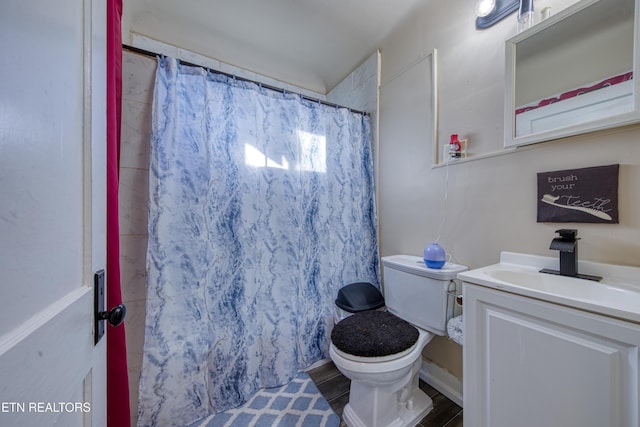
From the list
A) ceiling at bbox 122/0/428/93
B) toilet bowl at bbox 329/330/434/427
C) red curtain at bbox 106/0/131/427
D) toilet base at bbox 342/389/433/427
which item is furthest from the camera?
ceiling at bbox 122/0/428/93

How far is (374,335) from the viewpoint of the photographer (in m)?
1.10

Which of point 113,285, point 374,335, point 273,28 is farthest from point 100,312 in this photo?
point 273,28

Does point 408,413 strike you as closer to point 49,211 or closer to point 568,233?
point 568,233

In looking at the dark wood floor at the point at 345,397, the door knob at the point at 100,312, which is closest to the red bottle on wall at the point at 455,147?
the dark wood floor at the point at 345,397

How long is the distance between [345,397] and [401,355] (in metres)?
0.54

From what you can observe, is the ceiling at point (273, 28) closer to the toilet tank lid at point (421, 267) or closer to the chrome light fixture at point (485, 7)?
the chrome light fixture at point (485, 7)

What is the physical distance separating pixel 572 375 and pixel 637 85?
0.93 metres

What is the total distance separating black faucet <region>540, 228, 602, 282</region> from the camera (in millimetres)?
828

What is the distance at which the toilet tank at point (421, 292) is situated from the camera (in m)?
1.15


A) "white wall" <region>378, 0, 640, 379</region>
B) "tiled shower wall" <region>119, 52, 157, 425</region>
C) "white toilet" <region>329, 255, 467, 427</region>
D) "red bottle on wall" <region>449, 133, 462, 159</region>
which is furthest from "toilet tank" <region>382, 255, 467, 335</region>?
"tiled shower wall" <region>119, 52, 157, 425</region>

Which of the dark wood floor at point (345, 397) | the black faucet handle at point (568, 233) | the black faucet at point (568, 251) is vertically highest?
the black faucet handle at point (568, 233)

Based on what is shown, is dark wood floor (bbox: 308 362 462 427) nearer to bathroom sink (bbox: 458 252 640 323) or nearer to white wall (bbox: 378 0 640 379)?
white wall (bbox: 378 0 640 379)

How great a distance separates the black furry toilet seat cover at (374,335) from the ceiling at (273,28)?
73.4 inches

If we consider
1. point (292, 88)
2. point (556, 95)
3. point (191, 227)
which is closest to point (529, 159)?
point (556, 95)
